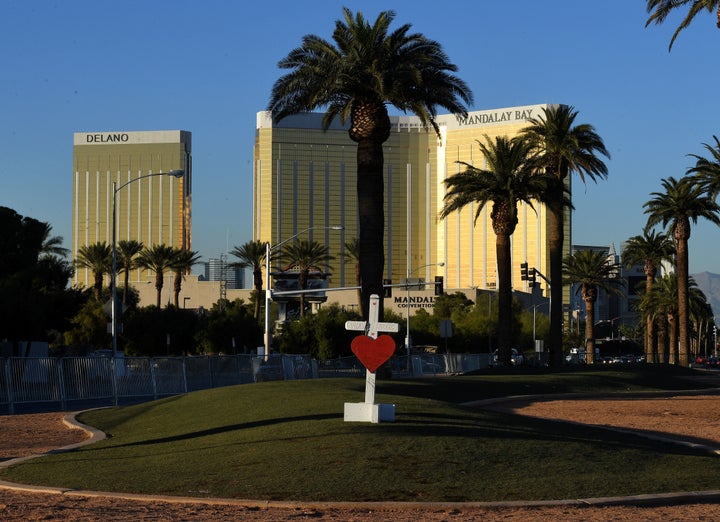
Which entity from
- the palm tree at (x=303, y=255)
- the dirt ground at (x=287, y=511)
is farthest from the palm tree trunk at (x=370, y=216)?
the palm tree at (x=303, y=255)

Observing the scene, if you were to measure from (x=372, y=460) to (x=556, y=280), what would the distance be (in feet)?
156

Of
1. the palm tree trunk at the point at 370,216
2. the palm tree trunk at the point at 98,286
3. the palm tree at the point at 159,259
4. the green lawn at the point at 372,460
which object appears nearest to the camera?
the green lawn at the point at 372,460

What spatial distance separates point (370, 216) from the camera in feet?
129

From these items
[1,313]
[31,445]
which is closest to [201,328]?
[1,313]

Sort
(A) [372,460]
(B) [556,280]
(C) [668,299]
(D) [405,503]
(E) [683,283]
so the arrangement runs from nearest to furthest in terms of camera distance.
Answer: (D) [405,503]
(A) [372,460]
(B) [556,280]
(E) [683,283]
(C) [668,299]

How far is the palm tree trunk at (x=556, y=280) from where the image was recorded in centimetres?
5997

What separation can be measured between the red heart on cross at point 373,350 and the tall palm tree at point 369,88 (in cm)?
1988

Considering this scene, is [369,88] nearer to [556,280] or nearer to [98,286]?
[556,280]

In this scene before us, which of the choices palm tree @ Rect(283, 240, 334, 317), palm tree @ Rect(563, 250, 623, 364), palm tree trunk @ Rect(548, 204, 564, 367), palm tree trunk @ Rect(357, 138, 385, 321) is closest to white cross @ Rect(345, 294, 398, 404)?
palm tree trunk @ Rect(357, 138, 385, 321)

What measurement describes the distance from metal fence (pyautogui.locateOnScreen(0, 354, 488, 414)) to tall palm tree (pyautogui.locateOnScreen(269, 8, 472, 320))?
6735 mm

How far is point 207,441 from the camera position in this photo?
1836cm

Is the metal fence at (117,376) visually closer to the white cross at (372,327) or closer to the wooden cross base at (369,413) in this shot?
the white cross at (372,327)

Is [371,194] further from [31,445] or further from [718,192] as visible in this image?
[718,192]

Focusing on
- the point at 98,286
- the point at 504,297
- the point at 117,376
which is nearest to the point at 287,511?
the point at 117,376
